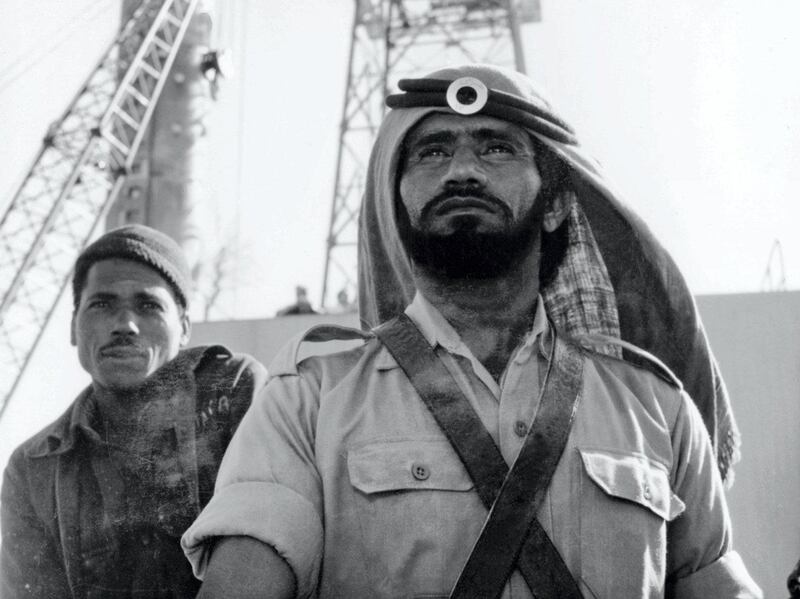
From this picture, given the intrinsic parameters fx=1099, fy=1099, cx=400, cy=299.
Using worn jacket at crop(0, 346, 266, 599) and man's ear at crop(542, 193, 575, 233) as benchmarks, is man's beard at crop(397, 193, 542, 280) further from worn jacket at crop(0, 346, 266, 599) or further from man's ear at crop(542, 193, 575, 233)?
worn jacket at crop(0, 346, 266, 599)

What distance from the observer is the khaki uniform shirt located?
1.62 meters

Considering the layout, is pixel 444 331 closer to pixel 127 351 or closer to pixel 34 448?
pixel 127 351

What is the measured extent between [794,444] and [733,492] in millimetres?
365

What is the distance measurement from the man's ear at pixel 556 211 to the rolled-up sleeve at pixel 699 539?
0.44m

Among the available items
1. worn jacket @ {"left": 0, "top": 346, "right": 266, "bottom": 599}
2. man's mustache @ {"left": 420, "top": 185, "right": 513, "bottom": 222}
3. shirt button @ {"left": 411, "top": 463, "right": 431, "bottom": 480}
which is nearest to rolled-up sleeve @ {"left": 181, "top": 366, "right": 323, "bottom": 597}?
shirt button @ {"left": 411, "top": 463, "right": 431, "bottom": 480}

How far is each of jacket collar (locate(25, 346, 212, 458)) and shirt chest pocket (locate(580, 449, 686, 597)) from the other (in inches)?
50.4

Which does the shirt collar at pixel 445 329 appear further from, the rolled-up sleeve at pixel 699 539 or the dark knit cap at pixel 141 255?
the dark knit cap at pixel 141 255

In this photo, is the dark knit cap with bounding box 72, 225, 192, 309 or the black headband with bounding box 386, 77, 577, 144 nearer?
the black headband with bounding box 386, 77, 577, 144

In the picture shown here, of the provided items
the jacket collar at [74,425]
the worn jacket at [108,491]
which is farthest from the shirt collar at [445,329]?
the jacket collar at [74,425]

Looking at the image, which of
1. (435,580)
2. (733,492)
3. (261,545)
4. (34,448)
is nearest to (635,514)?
(435,580)

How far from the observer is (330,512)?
1.65 m

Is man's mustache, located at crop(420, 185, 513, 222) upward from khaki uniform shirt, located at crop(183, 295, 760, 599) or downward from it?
upward

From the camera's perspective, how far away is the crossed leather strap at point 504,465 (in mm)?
1616

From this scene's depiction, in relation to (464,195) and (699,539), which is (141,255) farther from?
(699,539)
